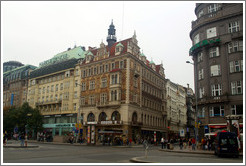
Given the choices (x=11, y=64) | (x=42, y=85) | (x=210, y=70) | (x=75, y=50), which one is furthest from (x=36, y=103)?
(x=210, y=70)

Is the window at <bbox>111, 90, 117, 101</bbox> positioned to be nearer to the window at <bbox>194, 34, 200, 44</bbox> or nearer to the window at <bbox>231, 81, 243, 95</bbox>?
the window at <bbox>194, 34, 200, 44</bbox>

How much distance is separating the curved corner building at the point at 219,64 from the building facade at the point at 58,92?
36411mm

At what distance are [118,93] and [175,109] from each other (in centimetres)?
4586

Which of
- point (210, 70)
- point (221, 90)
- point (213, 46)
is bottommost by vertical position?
point (221, 90)

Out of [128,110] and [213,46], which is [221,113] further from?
[128,110]

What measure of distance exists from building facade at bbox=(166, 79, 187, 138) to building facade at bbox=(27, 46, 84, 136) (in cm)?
3531

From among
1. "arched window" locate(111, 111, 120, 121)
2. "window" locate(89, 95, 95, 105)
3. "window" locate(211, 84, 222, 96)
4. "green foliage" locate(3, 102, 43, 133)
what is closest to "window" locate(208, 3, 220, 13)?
"window" locate(211, 84, 222, 96)

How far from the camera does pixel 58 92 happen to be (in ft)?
243

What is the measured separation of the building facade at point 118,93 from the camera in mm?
55594

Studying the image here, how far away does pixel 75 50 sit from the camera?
253ft

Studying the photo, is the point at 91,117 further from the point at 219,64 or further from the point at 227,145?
the point at 227,145

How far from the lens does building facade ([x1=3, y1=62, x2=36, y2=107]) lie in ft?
293

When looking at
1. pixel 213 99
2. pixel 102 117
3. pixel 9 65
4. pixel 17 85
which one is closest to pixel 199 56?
pixel 213 99

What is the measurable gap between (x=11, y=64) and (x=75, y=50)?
54.2 metres
